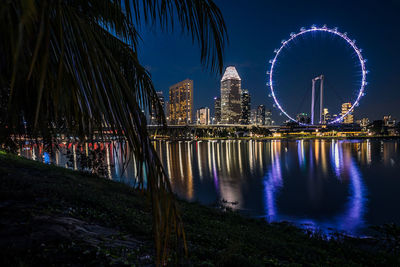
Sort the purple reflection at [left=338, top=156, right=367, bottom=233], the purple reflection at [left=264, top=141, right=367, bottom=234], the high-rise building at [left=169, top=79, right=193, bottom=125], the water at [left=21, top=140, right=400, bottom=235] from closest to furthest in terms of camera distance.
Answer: the high-rise building at [left=169, top=79, right=193, bottom=125] < the purple reflection at [left=264, top=141, right=367, bottom=234] < the purple reflection at [left=338, top=156, right=367, bottom=233] < the water at [left=21, top=140, right=400, bottom=235]

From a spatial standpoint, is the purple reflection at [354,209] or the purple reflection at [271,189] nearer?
the purple reflection at [354,209]

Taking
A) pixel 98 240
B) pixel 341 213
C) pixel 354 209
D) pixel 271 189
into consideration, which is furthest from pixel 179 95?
pixel 271 189

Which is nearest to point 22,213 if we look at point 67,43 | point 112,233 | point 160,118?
point 112,233

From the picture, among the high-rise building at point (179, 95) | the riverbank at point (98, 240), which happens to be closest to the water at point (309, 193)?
the riverbank at point (98, 240)

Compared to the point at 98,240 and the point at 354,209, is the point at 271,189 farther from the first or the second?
the point at 98,240

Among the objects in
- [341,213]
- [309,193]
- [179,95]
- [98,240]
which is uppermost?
[179,95]

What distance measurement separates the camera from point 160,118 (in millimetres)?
2129

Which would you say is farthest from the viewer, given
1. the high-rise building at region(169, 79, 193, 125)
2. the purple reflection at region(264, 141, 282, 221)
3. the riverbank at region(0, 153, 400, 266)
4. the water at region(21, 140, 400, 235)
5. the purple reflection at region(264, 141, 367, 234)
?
the purple reflection at region(264, 141, 282, 221)

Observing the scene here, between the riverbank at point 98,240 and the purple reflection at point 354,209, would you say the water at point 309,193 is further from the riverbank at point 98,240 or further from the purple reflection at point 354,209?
the riverbank at point 98,240

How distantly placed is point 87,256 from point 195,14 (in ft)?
10.7

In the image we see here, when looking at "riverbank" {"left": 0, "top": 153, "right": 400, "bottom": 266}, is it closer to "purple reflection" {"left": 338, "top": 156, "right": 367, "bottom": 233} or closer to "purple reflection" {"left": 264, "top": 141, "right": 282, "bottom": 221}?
"purple reflection" {"left": 338, "top": 156, "right": 367, "bottom": 233}

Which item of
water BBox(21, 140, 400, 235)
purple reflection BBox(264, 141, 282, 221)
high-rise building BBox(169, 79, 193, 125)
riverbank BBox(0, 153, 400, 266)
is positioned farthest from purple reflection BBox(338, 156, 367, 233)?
high-rise building BBox(169, 79, 193, 125)

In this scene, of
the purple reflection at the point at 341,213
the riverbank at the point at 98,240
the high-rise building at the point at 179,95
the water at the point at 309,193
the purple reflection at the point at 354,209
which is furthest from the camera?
the water at the point at 309,193

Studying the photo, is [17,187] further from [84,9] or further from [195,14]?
[195,14]
